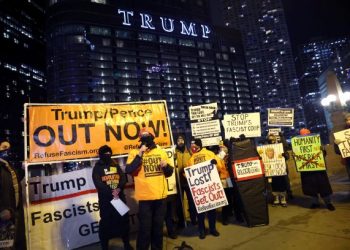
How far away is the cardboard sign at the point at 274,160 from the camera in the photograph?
322 inches

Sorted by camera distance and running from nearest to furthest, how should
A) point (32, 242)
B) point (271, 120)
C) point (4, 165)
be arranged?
point (4, 165), point (32, 242), point (271, 120)

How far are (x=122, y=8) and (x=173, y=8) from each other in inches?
1093

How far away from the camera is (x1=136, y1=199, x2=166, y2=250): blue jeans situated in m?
5.08

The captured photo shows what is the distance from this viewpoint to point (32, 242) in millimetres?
6035

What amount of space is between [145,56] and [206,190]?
12022cm

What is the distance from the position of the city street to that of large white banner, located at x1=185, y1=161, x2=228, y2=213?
2.20ft

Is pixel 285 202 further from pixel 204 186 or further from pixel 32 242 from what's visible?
pixel 32 242

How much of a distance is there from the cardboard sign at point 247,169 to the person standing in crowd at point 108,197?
2.55 meters

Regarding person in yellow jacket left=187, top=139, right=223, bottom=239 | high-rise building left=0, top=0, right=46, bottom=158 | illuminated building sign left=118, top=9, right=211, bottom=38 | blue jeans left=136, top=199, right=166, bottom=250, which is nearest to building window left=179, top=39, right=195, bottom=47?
illuminated building sign left=118, top=9, right=211, bottom=38

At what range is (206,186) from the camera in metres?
6.30

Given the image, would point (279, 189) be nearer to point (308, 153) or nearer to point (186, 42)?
point (308, 153)

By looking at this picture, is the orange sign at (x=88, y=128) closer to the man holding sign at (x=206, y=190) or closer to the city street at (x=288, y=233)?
the man holding sign at (x=206, y=190)

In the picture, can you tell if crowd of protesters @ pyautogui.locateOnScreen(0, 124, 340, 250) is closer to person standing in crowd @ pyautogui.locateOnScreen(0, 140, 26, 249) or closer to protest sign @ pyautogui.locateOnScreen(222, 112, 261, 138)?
person standing in crowd @ pyautogui.locateOnScreen(0, 140, 26, 249)

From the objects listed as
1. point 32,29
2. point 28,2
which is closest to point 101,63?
point 32,29
